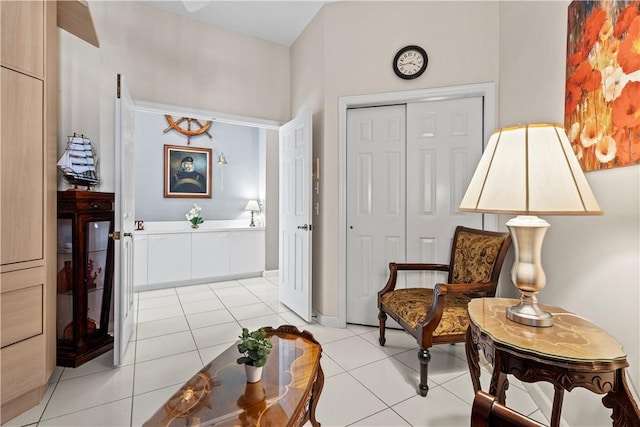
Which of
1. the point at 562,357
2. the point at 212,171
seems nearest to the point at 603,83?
the point at 562,357

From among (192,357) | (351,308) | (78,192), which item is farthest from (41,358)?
(351,308)

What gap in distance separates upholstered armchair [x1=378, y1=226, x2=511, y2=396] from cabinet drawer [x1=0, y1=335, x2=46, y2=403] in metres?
2.30

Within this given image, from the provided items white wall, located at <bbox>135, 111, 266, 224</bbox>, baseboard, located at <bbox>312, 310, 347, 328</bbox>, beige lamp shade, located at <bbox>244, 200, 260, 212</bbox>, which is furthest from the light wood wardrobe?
beige lamp shade, located at <bbox>244, 200, 260, 212</bbox>

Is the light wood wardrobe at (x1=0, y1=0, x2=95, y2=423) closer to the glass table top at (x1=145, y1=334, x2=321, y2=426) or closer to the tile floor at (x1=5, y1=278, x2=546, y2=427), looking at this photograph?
the tile floor at (x1=5, y1=278, x2=546, y2=427)

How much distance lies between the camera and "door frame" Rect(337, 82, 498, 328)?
250 cm

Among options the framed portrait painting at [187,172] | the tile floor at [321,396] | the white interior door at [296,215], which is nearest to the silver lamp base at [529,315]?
the tile floor at [321,396]

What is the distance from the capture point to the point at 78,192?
223cm

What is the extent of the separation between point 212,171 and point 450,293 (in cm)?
446

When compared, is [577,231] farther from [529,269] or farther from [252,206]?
[252,206]

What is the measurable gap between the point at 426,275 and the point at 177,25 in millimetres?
3559

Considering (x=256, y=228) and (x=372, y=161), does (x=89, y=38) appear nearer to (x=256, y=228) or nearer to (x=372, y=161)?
(x=372, y=161)

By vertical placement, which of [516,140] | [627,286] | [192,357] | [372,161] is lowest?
[192,357]

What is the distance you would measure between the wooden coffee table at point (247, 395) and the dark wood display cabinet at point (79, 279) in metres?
1.61

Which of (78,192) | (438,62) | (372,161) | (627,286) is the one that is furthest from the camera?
(372,161)
